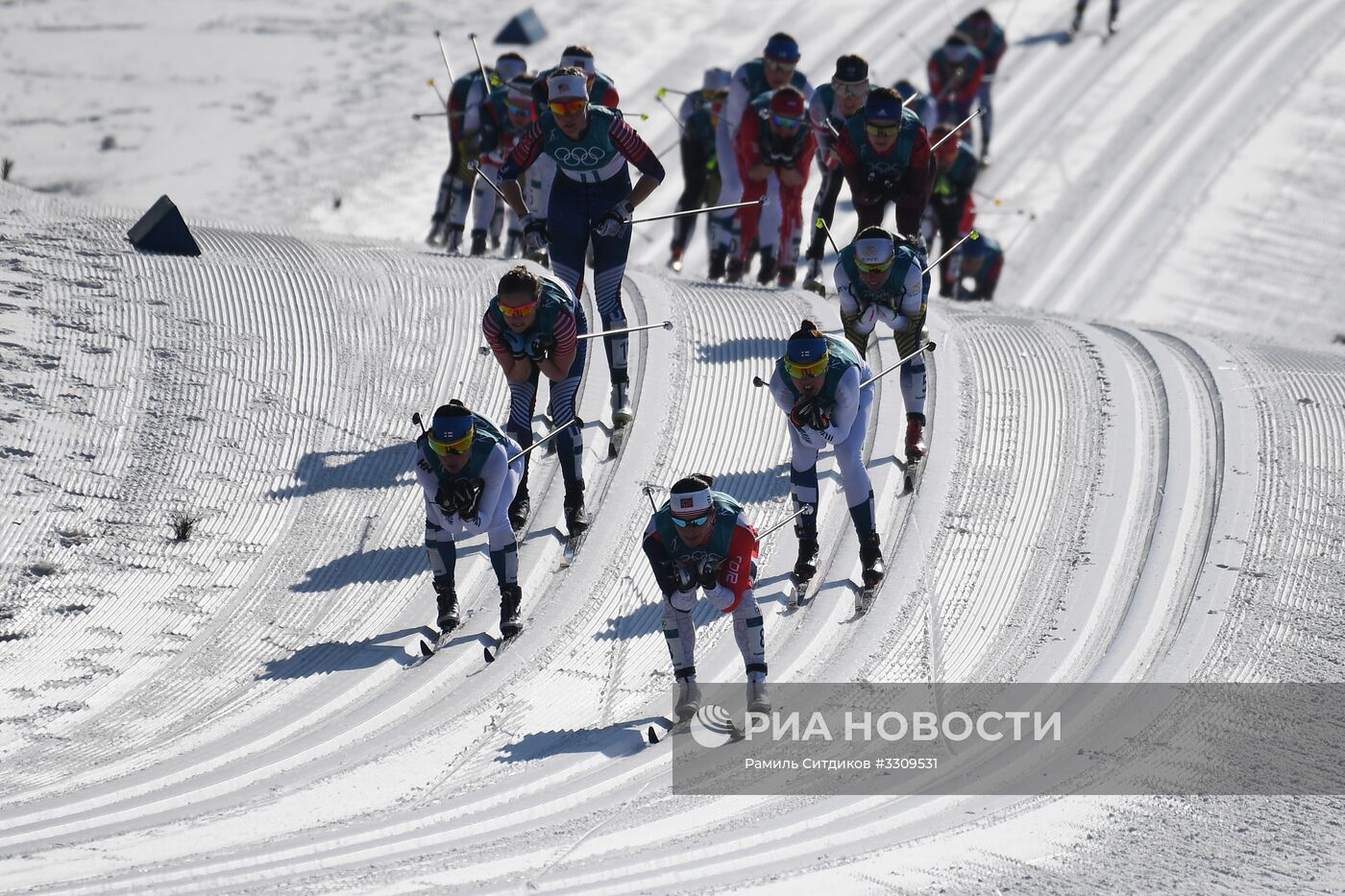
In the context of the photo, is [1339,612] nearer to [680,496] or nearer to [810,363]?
[810,363]

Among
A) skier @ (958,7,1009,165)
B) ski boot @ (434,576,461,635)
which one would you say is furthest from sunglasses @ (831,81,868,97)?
skier @ (958,7,1009,165)

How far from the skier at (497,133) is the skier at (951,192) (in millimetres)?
3838

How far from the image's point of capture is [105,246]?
13.5 m

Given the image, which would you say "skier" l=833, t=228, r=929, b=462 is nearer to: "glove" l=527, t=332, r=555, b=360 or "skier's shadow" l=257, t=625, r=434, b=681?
"glove" l=527, t=332, r=555, b=360

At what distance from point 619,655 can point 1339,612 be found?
12.9 feet

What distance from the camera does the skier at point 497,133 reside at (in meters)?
14.7

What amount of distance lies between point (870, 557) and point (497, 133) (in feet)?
22.0

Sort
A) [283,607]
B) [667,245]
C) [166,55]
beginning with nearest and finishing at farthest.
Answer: [283,607] < [667,245] < [166,55]

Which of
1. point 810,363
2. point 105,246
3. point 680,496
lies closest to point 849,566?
point 810,363

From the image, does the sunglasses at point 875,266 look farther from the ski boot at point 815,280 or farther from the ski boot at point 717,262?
the ski boot at point 717,262

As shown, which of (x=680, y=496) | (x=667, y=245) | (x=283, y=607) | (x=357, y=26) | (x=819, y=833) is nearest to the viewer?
(x=819, y=833)

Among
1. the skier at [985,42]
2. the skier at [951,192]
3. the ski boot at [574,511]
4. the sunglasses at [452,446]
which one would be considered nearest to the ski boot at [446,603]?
the sunglasses at [452,446]

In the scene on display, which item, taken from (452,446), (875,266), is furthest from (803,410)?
(452,446)

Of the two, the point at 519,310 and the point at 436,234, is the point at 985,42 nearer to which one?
the point at 436,234
